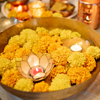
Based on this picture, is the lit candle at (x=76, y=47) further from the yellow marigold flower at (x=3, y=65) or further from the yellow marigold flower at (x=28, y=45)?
the yellow marigold flower at (x=3, y=65)

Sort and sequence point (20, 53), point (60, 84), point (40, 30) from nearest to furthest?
point (60, 84) < point (20, 53) < point (40, 30)

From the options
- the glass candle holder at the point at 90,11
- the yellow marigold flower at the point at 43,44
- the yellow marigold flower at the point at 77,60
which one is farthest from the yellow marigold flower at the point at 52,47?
the glass candle holder at the point at 90,11

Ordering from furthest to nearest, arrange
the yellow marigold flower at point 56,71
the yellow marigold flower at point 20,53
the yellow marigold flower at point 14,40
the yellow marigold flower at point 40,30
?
1. the yellow marigold flower at point 40,30
2. the yellow marigold flower at point 14,40
3. the yellow marigold flower at point 20,53
4. the yellow marigold flower at point 56,71

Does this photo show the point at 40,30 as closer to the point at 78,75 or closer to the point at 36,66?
the point at 36,66

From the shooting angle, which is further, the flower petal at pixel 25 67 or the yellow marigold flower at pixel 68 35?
the yellow marigold flower at pixel 68 35

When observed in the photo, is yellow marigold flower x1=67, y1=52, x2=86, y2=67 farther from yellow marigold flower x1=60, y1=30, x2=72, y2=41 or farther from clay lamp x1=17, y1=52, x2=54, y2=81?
yellow marigold flower x1=60, y1=30, x2=72, y2=41

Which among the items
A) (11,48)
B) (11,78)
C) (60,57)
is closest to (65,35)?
(60,57)
